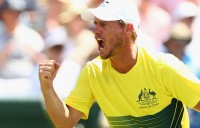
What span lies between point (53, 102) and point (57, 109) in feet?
0.22

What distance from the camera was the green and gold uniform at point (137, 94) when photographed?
3.90 meters

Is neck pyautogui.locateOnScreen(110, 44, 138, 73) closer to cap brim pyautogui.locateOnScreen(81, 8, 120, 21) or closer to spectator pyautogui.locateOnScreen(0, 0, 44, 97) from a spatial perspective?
cap brim pyautogui.locateOnScreen(81, 8, 120, 21)

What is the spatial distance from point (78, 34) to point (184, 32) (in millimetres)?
1127

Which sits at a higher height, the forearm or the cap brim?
the cap brim

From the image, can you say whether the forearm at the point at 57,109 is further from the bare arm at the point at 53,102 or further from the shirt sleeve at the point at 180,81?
the shirt sleeve at the point at 180,81

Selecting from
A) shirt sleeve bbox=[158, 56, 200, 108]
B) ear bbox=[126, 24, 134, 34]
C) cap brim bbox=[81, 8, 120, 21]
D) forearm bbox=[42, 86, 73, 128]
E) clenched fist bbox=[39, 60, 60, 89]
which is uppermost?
cap brim bbox=[81, 8, 120, 21]

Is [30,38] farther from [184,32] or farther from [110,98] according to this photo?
[110,98]

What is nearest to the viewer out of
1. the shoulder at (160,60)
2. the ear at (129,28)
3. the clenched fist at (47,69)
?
the clenched fist at (47,69)

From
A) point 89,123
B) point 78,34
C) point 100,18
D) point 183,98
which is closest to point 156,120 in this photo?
point 183,98

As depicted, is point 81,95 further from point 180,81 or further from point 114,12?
point 180,81

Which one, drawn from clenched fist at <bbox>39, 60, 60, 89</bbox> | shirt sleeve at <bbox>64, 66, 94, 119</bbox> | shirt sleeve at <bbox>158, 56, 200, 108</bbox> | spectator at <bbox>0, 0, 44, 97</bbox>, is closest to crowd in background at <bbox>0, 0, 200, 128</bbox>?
spectator at <bbox>0, 0, 44, 97</bbox>

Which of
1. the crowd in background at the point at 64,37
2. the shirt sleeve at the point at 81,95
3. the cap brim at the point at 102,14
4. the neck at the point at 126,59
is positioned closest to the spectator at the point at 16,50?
the crowd in background at the point at 64,37

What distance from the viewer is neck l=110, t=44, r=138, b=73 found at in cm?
402

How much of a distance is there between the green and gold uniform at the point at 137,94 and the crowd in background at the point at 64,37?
5.75 ft
